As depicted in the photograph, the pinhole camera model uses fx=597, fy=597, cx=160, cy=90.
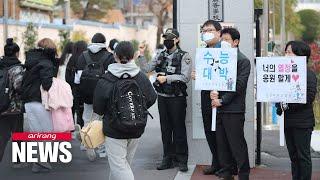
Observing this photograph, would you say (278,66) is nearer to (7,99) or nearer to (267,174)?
(267,174)

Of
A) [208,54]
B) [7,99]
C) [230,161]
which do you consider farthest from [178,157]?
[7,99]

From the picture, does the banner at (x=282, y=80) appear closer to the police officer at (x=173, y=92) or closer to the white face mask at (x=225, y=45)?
the white face mask at (x=225, y=45)

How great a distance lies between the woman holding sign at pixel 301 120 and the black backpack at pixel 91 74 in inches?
129

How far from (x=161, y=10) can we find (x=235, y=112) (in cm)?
4787

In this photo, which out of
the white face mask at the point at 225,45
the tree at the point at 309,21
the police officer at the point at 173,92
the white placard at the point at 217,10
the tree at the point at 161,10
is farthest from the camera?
the tree at the point at 309,21

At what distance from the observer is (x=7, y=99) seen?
26.8 feet

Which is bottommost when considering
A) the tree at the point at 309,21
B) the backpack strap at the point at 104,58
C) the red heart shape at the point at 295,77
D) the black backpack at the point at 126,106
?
the black backpack at the point at 126,106

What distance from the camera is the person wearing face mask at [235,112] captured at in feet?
22.7

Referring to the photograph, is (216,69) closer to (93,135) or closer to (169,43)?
(169,43)

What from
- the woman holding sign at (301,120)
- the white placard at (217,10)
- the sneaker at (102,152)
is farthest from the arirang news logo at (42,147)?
the woman holding sign at (301,120)

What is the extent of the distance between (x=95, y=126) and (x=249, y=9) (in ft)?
11.0

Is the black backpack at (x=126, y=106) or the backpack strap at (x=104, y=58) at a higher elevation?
the backpack strap at (x=104, y=58)

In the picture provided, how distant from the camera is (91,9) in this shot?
66312 millimetres

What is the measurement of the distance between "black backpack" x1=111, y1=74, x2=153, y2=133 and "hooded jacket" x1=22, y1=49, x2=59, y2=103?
2.31 meters
